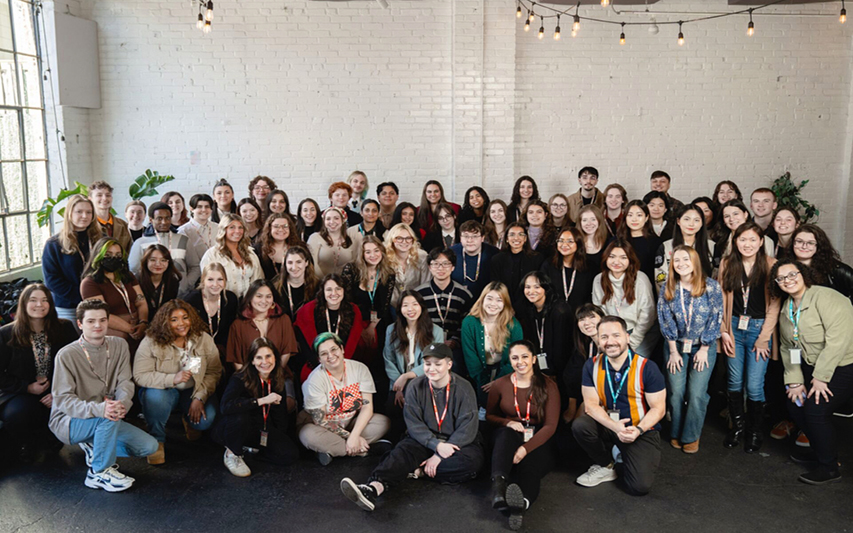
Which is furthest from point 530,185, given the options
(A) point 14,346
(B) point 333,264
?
(A) point 14,346

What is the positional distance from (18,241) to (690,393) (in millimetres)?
6861

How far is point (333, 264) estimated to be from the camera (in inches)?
228

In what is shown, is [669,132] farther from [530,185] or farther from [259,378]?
[259,378]

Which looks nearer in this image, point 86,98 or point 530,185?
point 530,185

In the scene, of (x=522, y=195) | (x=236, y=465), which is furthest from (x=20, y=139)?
(x=522, y=195)

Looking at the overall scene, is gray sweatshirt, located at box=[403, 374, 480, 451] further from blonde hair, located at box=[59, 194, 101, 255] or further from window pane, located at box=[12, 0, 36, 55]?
window pane, located at box=[12, 0, 36, 55]

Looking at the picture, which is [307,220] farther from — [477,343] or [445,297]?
[477,343]

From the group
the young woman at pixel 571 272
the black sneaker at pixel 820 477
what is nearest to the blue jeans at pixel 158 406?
the young woman at pixel 571 272

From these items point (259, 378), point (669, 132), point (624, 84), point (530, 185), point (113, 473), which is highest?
point (624, 84)

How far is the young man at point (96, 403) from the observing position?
4.12 metres

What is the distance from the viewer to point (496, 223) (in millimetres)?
6320

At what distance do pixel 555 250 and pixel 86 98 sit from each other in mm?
6020

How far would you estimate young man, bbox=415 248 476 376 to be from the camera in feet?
16.7

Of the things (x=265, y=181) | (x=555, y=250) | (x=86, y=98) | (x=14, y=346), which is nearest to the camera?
(x=14, y=346)
